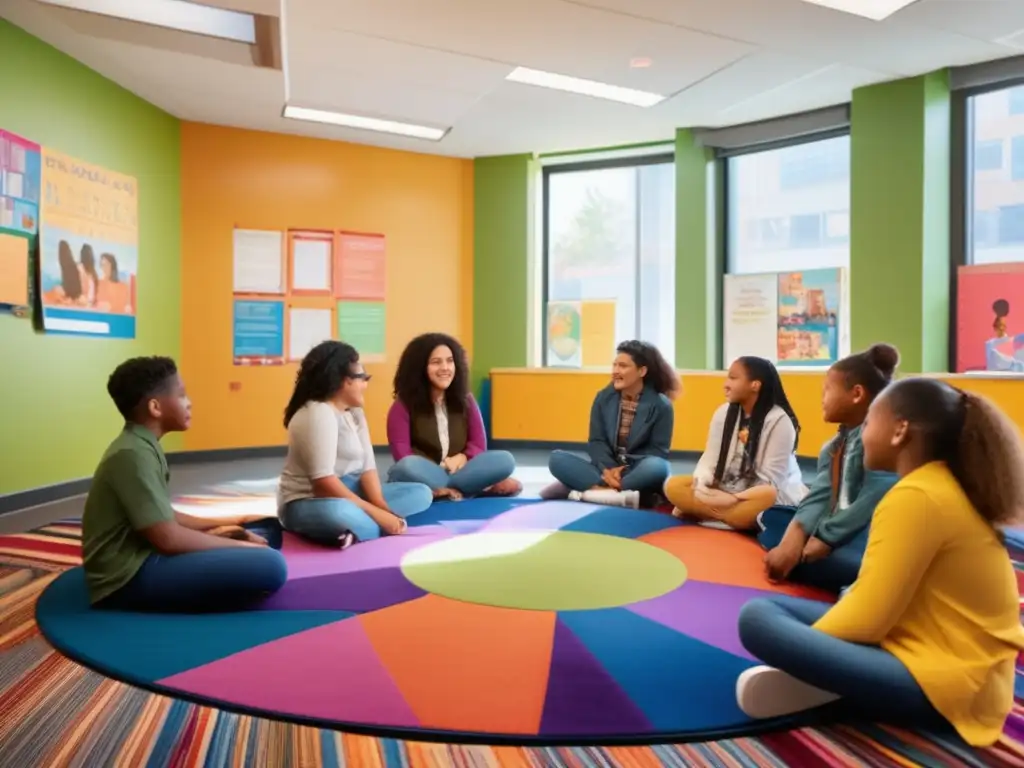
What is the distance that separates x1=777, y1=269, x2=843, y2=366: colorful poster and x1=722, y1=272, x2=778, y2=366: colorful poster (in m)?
0.07

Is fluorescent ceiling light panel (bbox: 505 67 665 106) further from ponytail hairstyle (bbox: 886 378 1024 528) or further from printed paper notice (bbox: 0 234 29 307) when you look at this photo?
ponytail hairstyle (bbox: 886 378 1024 528)

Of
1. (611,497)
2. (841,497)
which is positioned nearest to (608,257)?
(611,497)

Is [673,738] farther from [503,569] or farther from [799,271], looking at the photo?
[799,271]

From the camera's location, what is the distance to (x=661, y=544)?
136 inches

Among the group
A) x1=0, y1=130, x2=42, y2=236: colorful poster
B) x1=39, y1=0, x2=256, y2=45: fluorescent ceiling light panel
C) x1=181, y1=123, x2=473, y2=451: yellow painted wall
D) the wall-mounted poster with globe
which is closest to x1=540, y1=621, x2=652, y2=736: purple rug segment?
x1=39, y1=0, x2=256, y2=45: fluorescent ceiling light panel

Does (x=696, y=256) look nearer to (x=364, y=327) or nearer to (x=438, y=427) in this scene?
(x=364, y=327)

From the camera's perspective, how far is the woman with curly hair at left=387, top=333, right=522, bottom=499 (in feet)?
14.6

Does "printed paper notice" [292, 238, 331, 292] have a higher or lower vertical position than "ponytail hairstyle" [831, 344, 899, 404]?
higher

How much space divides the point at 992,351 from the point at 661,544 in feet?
11.4

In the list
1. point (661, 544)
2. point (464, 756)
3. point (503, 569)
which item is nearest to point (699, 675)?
point (464, 756)

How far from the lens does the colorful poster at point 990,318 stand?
17.2 ft

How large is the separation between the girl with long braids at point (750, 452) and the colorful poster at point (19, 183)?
4.36 meters

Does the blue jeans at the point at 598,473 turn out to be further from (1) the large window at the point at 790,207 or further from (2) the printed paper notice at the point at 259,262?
(2) the printed paper notice at the point at 259,262

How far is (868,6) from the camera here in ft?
14.0
